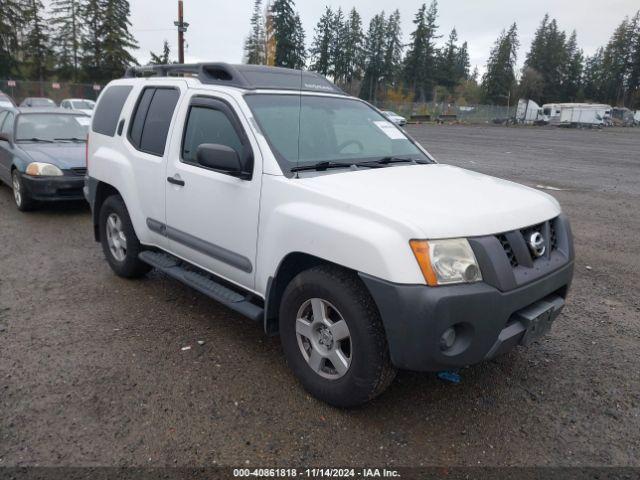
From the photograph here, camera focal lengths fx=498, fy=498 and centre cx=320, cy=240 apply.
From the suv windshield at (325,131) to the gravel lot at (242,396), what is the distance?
4.94 feet

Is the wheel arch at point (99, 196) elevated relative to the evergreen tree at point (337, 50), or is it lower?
lower

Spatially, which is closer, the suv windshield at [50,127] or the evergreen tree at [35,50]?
the suv windshield at [50,127]

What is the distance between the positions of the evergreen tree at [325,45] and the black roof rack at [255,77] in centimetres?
8836

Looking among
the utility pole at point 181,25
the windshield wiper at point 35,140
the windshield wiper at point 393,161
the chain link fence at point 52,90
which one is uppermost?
the utility pole at point 181,25

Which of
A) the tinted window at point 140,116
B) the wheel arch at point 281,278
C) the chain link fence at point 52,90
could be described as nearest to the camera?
the wheel arch at point 281,278

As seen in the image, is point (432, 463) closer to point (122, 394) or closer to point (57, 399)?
point (122, 394)

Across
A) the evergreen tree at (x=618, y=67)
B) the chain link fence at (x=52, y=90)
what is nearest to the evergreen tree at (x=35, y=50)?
the chain link fence at (x=52, y=90)

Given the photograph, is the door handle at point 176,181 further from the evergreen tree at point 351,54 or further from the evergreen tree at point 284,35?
the evergreen tree at point 351,54

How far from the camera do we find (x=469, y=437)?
9.34ft

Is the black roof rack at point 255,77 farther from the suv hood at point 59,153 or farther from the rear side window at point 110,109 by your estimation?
the suv hood at point 59,153

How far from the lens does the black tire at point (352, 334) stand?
2705 mm

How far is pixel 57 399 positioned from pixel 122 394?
0.38m

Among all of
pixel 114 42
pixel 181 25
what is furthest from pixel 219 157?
pixel 114 42

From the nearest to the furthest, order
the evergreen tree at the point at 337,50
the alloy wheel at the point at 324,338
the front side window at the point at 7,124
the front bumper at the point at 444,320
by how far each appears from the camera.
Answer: the front bumper at the point at 444,320 → the alloy wheel at the point at 324,338 → the front side window at the point at 7,124 → the evergreen tree at the point at 337,50
